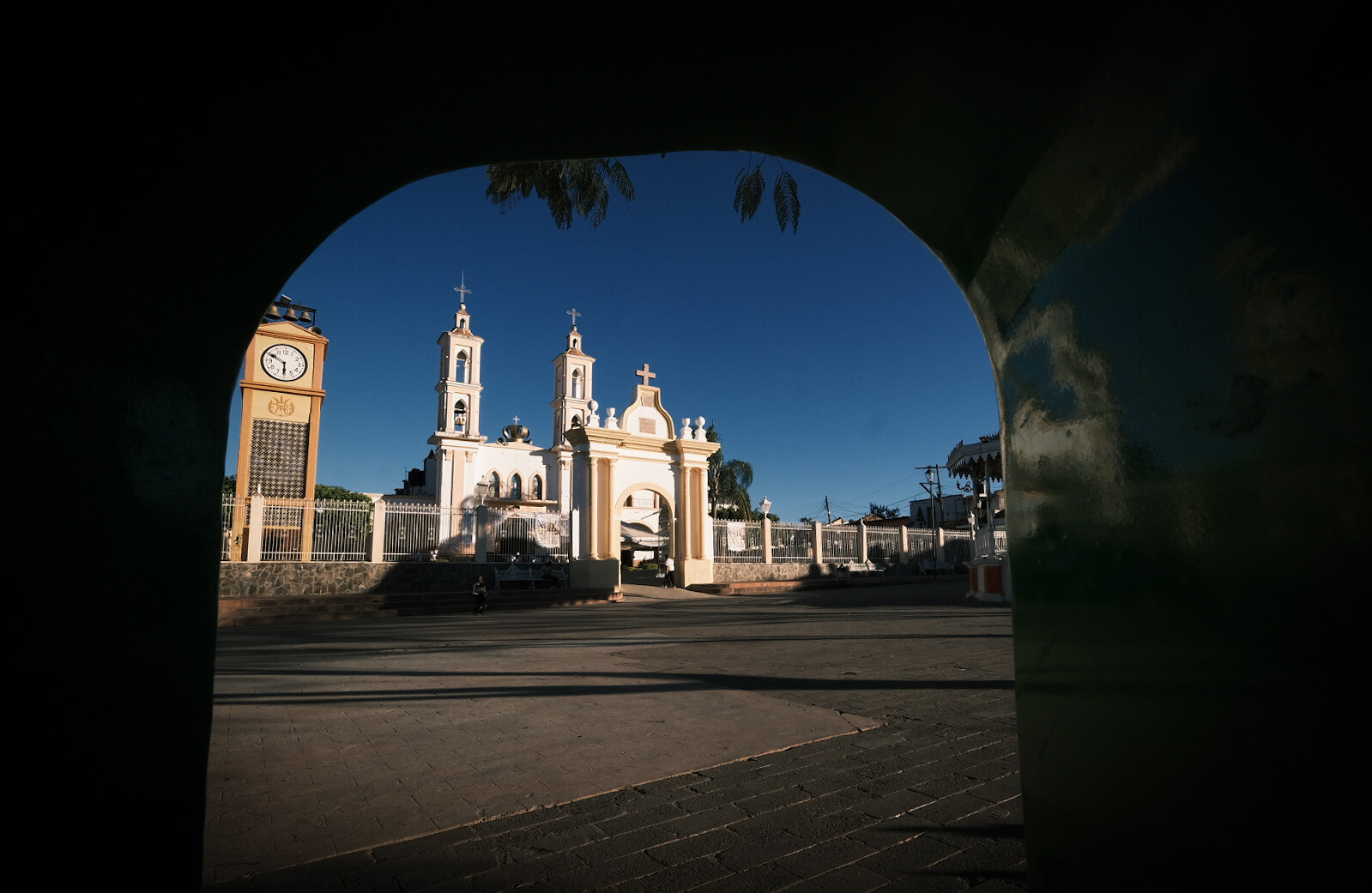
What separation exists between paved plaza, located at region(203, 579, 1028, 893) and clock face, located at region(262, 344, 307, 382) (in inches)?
562

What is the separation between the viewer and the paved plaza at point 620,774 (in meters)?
2.78

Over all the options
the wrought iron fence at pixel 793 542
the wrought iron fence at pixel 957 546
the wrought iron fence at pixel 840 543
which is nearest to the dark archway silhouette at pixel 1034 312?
the wrought iron fence at pixel 793 542

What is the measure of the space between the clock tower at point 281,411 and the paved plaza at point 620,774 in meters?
13.4

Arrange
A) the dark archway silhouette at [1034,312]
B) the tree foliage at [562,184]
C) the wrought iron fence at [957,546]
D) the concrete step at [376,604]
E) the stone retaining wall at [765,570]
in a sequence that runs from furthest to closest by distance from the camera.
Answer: the wrought iron fence at [957,546] → the stone retaining wall at [765,570] → the concrete step at [376,604] → the tree foliage at [562,184] → the dark archway silhouette at [1034,312]

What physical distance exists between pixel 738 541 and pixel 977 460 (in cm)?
1044

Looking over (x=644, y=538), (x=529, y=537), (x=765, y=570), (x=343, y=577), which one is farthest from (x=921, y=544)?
(x=343, y=577)

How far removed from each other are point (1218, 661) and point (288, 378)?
75.5ft

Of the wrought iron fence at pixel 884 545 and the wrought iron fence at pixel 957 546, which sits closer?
the wrought iron fence at pixel 884 545

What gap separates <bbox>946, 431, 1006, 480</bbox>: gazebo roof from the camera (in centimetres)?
2725

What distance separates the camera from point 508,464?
142 feet

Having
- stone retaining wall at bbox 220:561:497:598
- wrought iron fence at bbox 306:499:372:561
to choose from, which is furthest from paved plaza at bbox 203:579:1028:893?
wrought iron fence at bbox 306:499:372:561

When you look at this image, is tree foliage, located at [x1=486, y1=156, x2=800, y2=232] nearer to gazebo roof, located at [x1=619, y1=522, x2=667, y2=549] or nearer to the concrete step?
the concrete step

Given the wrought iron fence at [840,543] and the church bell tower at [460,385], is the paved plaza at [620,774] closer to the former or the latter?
the wrought iron fence at [840,543]

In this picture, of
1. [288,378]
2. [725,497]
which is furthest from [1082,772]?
[725,497]
